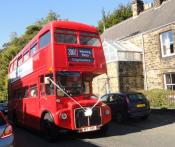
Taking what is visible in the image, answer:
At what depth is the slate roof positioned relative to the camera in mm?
29109

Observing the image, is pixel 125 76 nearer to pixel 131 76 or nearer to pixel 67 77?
pixel 131 76

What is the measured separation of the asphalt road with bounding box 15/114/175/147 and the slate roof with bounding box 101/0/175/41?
14246mm

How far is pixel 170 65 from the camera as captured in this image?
27.2 m

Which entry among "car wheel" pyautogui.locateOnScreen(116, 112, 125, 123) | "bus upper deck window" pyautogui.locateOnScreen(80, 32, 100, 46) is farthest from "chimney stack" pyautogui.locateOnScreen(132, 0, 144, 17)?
"bus upper deck window" pyautogui.locateOnScreen(80, 32, 100, 46)

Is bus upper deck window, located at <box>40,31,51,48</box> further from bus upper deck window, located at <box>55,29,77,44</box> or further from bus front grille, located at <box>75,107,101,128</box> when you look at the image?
bus front grille, located at <box>75,107,101,128</box>

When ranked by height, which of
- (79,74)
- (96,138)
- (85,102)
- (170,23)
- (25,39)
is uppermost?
(25,39)

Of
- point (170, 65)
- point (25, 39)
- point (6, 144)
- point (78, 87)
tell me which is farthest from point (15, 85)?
point (25, 39)

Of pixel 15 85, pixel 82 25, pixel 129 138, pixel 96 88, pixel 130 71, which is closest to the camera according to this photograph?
pixel 129 138

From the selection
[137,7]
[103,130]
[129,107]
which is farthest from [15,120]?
[137,7]

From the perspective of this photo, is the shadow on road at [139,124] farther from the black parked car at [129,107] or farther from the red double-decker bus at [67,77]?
the red double-decker bus at [67,77]

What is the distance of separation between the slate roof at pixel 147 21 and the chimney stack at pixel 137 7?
0.87m

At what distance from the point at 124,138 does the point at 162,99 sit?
11505mm

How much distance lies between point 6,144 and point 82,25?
7.07 meters

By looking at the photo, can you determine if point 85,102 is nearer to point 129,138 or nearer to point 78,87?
point 78,87
